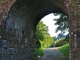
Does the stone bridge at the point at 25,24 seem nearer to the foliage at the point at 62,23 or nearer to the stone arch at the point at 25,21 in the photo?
the stone arch at the point at 25,21

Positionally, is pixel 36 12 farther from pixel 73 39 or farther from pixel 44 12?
pixel 73 39

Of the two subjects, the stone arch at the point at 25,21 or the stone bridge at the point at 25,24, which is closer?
the stone bridge at the point at 25,24

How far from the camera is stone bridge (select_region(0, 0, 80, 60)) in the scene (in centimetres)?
768

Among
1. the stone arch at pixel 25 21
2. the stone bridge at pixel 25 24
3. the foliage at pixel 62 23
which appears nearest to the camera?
the stone bridge at pixel 25 24

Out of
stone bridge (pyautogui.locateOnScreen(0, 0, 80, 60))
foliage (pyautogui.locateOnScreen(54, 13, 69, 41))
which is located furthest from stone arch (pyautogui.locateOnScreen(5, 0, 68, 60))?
foliage (pyautogui.locateOnScreen(54, 13, 69, 41))

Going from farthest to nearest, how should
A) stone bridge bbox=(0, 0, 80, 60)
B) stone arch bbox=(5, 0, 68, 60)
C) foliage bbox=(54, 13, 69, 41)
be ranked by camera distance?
foliage bbox=(54, 13, 69, 41), stone arch bbox=(5, 0, 68, 60), stone bridge bbox=(0, 0, 80, 60)

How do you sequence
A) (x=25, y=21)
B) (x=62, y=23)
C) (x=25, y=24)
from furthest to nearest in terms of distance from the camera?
1. (x=62, y=23)
2. (x=25, y=24)
3. (x=25, y=21)

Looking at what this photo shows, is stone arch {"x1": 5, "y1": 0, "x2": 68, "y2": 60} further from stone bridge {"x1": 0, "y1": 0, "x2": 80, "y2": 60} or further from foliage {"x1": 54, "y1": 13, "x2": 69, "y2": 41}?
foliage {"x1": 54, "y1": 13, "x2": 69, "y2": 41}

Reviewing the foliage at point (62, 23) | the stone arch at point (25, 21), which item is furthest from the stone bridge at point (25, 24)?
the foliage at point (62, 23)

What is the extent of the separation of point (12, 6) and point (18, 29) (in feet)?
6.54

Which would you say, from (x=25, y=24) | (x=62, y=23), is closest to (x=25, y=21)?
(x=25, y=24)

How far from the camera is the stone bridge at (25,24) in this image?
25.2 feet

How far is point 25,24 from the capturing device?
11.5m

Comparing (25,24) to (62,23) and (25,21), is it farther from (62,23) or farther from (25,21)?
(62,23)
